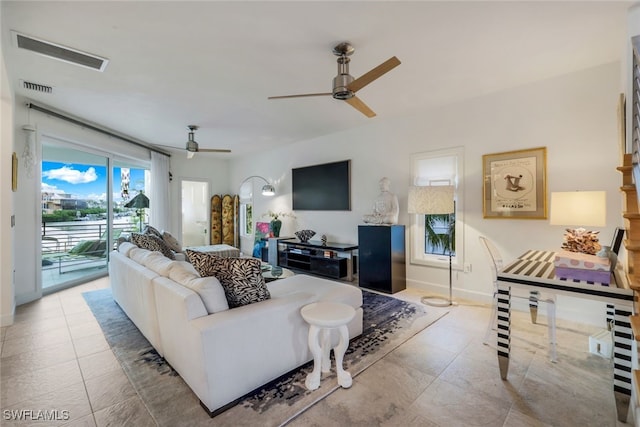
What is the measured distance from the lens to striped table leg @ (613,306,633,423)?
1568 millimetres

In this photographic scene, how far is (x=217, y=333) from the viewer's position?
5.35 ft

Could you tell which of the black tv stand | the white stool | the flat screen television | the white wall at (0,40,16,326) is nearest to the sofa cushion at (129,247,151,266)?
the white wall at (0,40,16,326)

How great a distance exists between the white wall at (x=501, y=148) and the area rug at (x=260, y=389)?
1.13 meters

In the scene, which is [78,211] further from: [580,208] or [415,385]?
[580,208]

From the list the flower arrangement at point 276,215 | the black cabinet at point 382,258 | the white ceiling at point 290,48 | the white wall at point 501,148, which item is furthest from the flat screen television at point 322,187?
the white ceiling at point 290,48

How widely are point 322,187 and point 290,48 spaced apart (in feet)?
10.2

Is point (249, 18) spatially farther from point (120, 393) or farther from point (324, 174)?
point (324, 174)

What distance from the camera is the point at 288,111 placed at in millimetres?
3977

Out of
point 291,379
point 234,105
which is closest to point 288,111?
point 234,105

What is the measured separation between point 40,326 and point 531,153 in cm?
556

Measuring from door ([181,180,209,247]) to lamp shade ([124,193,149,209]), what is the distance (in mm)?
1520

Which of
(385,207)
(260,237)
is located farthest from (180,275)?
(260,237)

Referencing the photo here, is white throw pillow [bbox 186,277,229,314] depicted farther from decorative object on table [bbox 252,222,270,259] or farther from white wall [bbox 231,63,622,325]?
decorative object on table [bbox 252,222,270,259]

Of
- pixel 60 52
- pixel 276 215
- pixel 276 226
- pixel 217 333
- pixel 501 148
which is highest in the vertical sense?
pixel 60 52
